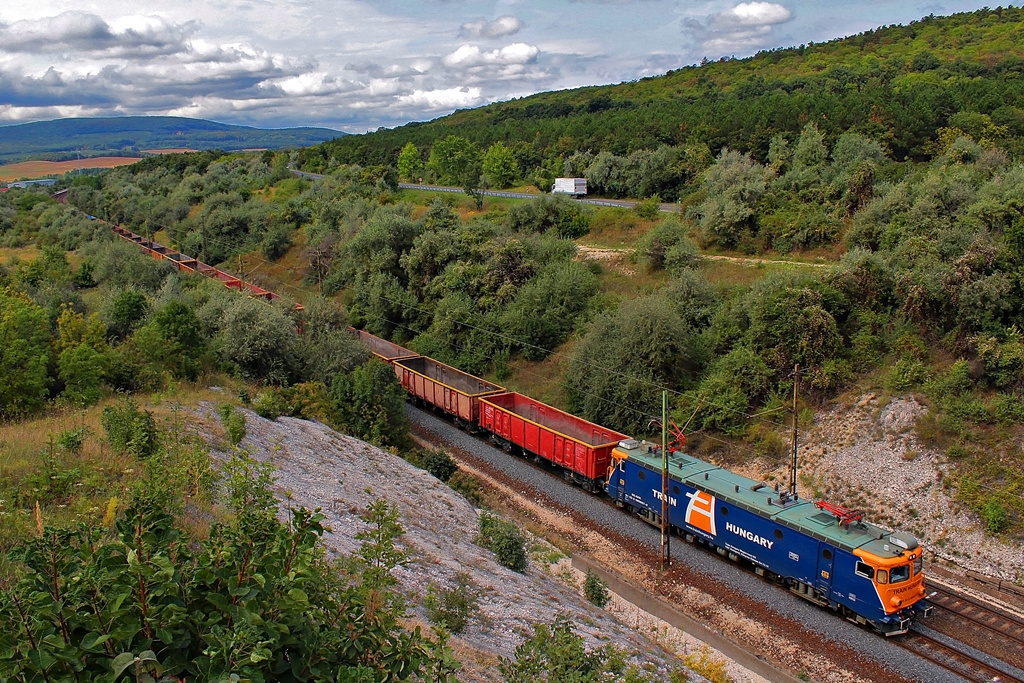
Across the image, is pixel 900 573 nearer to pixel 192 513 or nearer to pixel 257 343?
pixel 192 513

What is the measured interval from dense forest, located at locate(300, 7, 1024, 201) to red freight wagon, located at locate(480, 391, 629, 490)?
32.7 m

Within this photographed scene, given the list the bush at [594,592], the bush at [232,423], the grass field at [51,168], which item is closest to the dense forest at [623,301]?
the bush at [232,423]

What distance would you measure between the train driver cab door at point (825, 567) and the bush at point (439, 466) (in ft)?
41.8

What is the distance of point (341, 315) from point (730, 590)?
1009 inches

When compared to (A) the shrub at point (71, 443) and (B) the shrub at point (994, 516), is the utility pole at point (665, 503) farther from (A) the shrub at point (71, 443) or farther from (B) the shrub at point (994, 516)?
(A) the shrub at point (71, 443)

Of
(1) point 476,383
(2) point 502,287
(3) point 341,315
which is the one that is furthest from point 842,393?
(3) point 341,315

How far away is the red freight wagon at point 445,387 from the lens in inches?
1257

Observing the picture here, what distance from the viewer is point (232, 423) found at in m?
17.5

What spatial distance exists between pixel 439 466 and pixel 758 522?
1147 centimetres

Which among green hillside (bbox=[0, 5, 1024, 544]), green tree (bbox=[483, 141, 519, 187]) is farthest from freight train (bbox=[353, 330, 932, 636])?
green tree (bbox=[483, 141, 519, 187])

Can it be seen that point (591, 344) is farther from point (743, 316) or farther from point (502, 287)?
point (502, 287)

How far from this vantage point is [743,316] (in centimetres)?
3164

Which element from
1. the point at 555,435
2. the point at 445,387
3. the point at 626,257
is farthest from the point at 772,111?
the point at 555,435

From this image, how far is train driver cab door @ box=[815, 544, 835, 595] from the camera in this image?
1773cm
